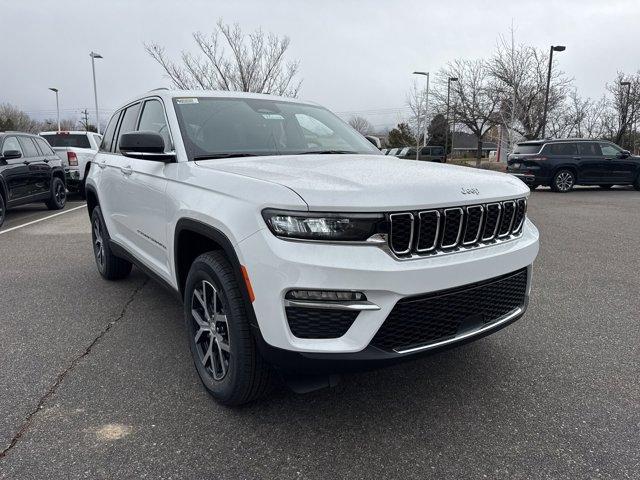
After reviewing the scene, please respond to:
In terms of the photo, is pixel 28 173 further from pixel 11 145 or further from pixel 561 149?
pixel 561 149

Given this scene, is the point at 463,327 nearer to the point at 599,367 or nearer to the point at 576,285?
the point at 599,367

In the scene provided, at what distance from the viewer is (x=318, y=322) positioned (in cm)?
220

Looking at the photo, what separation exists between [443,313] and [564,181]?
1522cm

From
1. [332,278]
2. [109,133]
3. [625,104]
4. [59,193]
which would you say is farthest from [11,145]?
[625,104]

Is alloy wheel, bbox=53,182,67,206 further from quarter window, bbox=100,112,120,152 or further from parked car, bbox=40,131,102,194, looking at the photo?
quarter window, bbox=100,112,120,152

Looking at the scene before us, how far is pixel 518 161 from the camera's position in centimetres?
1578

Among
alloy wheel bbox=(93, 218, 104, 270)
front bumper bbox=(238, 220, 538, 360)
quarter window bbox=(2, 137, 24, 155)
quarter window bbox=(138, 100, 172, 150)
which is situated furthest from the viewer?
quarter window bbox=(2, 137, 24, 155)

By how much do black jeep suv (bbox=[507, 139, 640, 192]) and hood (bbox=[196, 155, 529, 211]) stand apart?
13.6 meters

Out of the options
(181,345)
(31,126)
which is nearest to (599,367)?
(181,345)

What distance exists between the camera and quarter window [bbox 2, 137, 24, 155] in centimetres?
953

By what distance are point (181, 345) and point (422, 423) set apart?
184cm

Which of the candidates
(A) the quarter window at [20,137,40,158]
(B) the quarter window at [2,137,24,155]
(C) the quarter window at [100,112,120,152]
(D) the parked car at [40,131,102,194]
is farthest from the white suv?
(D) the parked car at [40,131,102,194]

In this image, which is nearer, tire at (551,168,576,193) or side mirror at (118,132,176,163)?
side mirror at (118,132,176,163)

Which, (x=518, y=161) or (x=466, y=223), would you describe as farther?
(x=518, y=161)
